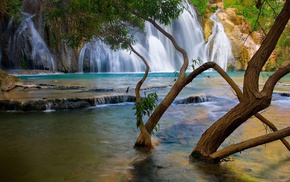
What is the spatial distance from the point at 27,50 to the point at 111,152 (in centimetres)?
2534

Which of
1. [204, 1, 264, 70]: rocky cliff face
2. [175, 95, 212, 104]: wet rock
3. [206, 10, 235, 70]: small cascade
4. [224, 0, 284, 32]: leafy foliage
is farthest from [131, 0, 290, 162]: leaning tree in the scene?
[206, 10, 235, 70]: small cascade

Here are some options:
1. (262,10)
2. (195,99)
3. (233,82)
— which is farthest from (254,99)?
(195,99)

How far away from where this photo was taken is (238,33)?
126 ft

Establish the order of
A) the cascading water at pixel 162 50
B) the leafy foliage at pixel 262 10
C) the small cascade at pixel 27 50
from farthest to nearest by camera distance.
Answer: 1. the cascading water at pixel 162 50
2. the small cascade at pixel 27 50
3. the leafy foliage at pixel 262 10

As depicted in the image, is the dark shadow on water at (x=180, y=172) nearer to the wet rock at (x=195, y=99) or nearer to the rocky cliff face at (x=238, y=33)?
the wet rock at (x=195, y=99)

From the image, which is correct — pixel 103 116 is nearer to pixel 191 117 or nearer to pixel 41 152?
pixel 191 117

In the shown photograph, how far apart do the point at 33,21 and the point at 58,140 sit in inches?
1031

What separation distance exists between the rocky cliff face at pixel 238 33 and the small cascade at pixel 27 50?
21.0m

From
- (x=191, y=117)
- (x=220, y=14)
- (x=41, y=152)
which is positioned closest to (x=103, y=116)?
(x=191, y=117)

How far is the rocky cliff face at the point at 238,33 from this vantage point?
36.8 m

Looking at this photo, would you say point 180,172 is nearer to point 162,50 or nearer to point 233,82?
point 233,82

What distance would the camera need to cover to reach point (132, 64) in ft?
105

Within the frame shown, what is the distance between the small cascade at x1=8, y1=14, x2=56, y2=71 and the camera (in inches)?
1126

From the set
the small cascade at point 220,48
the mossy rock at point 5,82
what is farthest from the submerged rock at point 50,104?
the small cascade at point 220,48
